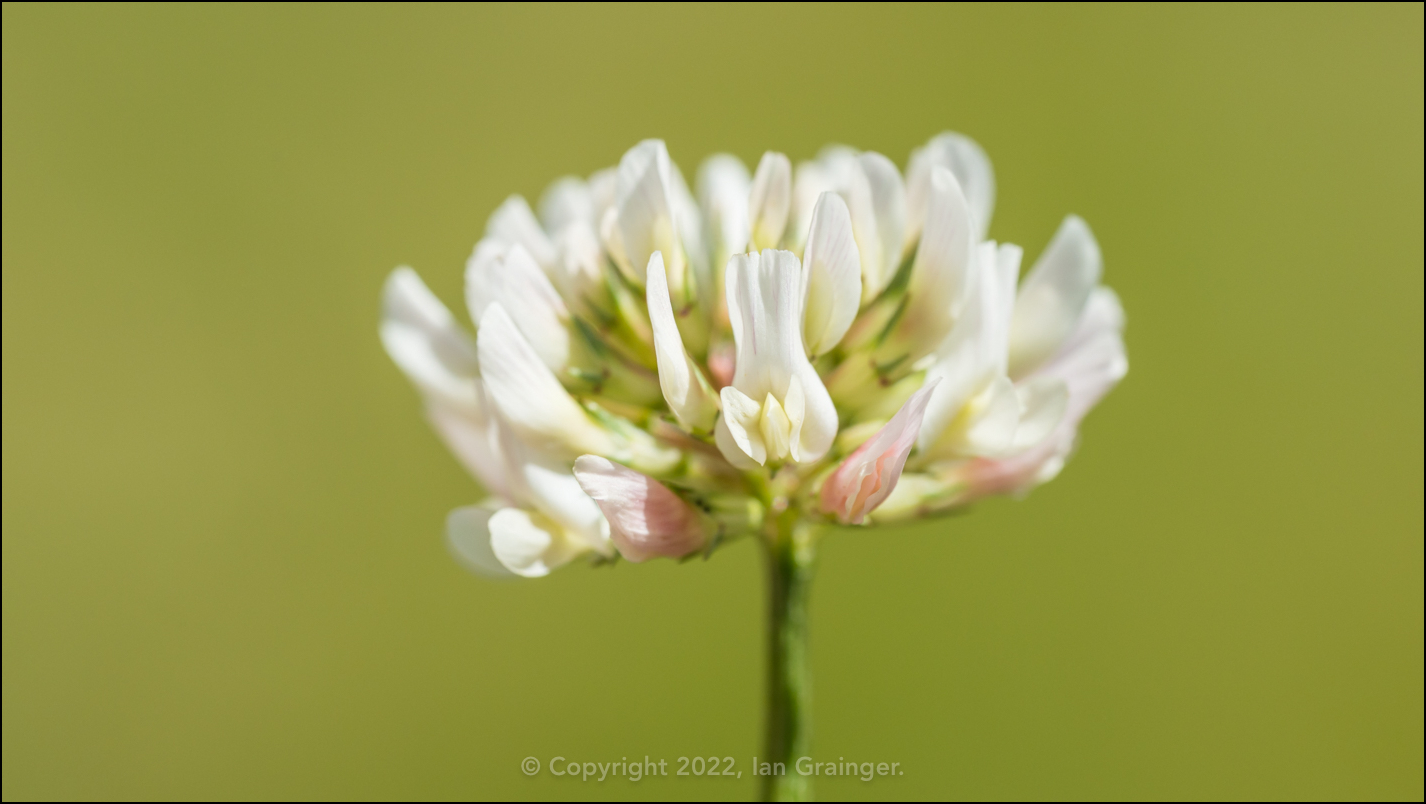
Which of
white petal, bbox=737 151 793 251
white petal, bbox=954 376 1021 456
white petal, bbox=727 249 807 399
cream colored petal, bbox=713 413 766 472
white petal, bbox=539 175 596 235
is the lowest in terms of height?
cream colored petal, bbox=713 413 766 472

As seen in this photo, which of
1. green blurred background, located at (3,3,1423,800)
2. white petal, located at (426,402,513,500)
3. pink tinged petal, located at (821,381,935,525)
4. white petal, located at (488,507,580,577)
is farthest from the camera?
green blurred background, located at (3,3,1423,800)

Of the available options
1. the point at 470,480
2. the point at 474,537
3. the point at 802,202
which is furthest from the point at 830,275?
the point at 470,480

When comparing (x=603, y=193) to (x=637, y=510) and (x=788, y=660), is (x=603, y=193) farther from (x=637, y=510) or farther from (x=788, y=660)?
(x=788, y=660)

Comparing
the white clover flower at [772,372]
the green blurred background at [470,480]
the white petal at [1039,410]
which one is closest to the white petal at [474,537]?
the white clover flower at [772,372]

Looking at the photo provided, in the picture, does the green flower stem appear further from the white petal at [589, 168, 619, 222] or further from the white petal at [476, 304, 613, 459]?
the white petal at [589, 168, 619, 222]

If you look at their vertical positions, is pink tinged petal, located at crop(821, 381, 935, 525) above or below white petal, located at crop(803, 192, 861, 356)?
below

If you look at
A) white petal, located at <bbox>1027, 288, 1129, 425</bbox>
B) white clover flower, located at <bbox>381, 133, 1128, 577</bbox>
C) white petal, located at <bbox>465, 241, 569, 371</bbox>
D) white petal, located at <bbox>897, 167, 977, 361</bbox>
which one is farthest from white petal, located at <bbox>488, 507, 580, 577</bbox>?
white petal, located at <bbox>1027, 288, 1129, 425</bbox>

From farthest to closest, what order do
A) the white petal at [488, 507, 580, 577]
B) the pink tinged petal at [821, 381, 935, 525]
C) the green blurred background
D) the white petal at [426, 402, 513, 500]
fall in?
the green blurred background → the white petal at [426, 402, 513, 500] → the white petal at [488, 507, 580, 577] → the pink tinged petal at [821, 381, 935, 525]

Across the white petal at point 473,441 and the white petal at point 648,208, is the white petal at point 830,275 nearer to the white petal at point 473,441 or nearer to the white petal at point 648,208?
the white petal at point 648,208
